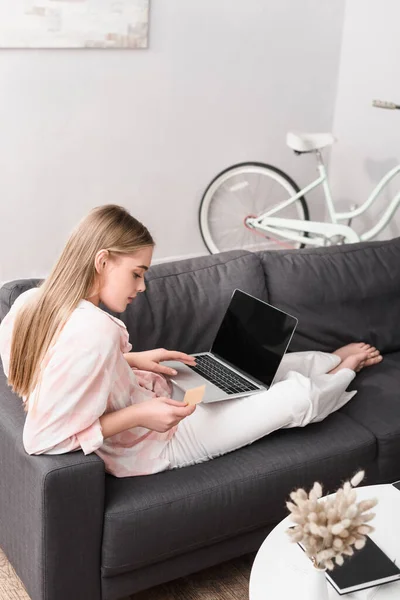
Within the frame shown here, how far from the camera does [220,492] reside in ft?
7.22

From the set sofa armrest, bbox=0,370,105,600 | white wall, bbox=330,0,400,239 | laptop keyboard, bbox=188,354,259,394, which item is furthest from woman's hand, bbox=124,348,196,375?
white wall, bbox=330,0,400,239

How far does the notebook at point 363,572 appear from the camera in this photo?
1.75m

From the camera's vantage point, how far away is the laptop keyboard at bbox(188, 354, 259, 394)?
8.13ft

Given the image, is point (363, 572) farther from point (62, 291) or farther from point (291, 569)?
point (62, 291)

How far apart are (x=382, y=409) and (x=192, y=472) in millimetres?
714

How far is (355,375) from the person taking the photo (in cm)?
286

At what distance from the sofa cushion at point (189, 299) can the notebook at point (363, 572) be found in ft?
3.34

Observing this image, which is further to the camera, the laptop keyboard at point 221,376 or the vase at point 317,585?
the laptop keyboard at point 221,376

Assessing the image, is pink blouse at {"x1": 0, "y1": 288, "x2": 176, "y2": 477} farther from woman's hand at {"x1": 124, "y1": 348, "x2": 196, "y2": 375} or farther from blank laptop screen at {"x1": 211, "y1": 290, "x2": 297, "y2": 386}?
blank laptop screen at {"x1": 211, "y1": 290, "x2": 297, "y2": 386}

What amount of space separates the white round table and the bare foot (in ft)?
3.19

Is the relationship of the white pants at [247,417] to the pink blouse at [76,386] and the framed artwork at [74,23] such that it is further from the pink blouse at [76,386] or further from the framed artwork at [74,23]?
the framed artwork at [74,23]

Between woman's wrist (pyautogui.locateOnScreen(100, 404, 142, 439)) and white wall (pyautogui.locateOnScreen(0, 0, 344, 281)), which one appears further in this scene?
white wall (pyautogui.locateOnScreen(0, 0, 344, 281))

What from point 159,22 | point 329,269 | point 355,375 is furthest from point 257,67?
point 355,375

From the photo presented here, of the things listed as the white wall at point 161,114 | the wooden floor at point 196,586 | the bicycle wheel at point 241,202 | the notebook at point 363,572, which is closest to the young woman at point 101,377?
the wooden floor at point 196,586
